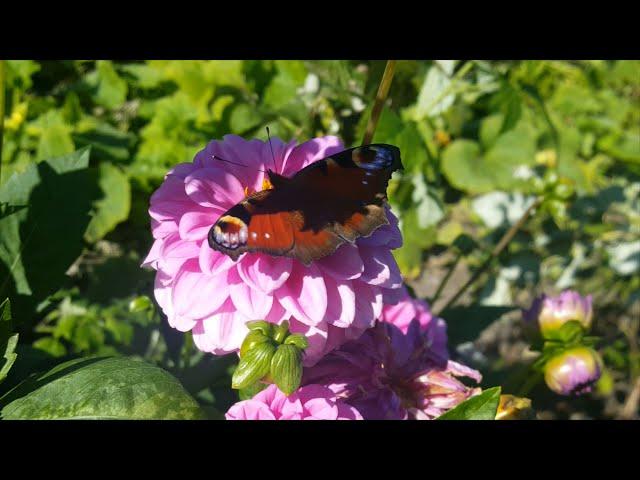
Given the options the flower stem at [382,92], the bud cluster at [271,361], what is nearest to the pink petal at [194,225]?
the bud cluster at [271,361]

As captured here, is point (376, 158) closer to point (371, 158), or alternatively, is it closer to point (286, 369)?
point (371, 158)

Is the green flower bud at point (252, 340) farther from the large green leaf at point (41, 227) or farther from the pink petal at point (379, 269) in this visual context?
the large green leaf at point (41, 227)

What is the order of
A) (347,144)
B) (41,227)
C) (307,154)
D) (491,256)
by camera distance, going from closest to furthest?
(307,154) < (41,227) < (491,256) < (347,144)

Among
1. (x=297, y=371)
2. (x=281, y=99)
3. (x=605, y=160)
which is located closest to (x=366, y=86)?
(x=281, y=99)

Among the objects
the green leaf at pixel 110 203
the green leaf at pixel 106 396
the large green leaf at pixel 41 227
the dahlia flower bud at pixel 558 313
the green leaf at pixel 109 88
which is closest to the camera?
the green leaf at pixel 106 396

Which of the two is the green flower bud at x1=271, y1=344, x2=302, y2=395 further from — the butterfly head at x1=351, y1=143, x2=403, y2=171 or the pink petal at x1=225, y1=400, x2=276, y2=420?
the butterfly head at x1=351, y1=143, x2=403, y2=171

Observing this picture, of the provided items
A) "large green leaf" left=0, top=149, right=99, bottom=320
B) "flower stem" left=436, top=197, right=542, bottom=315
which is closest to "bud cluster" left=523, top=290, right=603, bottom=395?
"flower stem" left=436, top=197, right=542, bottom=315

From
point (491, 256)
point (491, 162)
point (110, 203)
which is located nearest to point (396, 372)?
point (491, 256)
